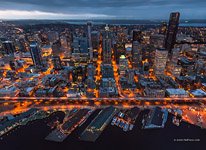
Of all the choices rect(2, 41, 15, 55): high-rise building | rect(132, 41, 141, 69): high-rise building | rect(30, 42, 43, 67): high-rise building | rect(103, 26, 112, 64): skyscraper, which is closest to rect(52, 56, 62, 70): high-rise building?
rect(30, 42, 43, 67): high-rise building

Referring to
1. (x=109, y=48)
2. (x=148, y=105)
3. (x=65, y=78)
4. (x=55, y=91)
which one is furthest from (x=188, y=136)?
(x=109, y=48)

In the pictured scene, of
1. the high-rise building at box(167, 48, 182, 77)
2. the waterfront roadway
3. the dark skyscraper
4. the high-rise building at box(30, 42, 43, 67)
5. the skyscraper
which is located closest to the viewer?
the waterfront roadway

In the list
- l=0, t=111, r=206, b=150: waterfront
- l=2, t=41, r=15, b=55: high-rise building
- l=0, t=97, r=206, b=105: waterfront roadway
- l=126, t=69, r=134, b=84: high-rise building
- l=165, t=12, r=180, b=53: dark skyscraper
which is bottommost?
l=0, t=111, r=206, b=150: waterfront

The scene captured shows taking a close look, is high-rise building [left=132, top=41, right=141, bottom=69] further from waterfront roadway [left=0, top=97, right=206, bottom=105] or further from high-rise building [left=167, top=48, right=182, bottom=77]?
waterfront roadway [left=0, top=97, right=206, bottom=105]

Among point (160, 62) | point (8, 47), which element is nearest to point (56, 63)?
point (8, 47)

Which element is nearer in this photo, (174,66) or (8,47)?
(174,66)

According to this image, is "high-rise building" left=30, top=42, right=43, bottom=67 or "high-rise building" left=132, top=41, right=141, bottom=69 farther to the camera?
"high-rise building" left=30, top=42, right=43, bottom=67

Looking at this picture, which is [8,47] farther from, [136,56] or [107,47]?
[136,56]

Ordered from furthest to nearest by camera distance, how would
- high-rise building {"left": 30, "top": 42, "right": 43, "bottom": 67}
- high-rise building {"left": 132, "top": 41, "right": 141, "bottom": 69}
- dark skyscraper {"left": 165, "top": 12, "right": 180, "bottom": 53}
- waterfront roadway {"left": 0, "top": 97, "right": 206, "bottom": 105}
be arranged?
1. dark skyscraper {"left": 165, "top": 12, "right": 180, "bottom": 53}
2. high-rise building {"left": 30, "top": 42, "right": 43, "bottom": 67}
3. high-rise building {"left": 132, "top": 41, "right": 141, "bottom": 69}
4. waterfront roadway {"left": 0, "top": 97, "right": 206, "bottom": 105}

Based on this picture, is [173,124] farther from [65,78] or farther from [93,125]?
[65,78]

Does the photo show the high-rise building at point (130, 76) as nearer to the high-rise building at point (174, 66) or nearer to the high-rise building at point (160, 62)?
the high-rise building at point (160, 62)
